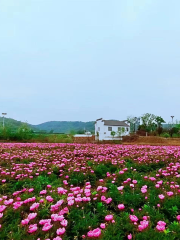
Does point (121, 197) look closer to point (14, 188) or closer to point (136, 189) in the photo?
point (136, 189)

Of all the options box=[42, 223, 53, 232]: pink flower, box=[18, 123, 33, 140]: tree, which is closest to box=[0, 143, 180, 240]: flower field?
box=[42, 223, 53, 232]: pink flower

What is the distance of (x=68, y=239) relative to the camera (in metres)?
1.89

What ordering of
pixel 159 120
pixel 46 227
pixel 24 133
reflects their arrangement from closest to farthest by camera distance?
1. pixel 46 227
2. pixel 24 133
3. pixel 159 120

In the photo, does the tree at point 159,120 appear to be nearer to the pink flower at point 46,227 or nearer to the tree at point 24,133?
the tree at point 24,133

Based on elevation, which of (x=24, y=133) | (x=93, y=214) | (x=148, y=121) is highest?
(x=148, y=121)

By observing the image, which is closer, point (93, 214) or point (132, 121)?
point (93, 214)

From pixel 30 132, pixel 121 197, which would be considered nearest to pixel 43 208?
pixel 121 197

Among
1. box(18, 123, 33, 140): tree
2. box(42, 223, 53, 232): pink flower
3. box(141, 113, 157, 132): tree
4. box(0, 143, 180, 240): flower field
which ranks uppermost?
box(141, 113, 157, 132): tree

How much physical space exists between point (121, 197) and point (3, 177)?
2.53 meters

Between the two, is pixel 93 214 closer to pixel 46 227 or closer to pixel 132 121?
pixel 46 227

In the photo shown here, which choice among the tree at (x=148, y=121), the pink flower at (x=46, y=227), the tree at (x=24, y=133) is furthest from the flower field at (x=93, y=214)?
the tree at (x=148, y=121)

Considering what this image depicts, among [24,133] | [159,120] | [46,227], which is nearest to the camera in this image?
[46,227]

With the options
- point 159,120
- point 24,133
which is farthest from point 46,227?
point 159,120

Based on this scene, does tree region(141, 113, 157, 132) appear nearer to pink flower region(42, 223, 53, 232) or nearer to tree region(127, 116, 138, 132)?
tree region(127, 116, 138, 132)
